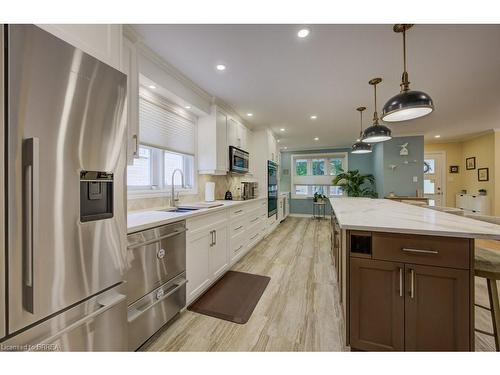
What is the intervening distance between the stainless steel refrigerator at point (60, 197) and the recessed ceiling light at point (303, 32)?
1404 mm

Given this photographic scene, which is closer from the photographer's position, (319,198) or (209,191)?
(209,191)

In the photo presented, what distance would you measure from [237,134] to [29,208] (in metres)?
3.33

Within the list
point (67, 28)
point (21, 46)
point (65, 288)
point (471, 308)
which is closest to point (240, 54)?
point (67, 28)

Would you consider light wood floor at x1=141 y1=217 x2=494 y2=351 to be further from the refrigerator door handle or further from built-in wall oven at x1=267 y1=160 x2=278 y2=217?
built-in wall oven at x1=267 y1=160 x2=278 y2=217

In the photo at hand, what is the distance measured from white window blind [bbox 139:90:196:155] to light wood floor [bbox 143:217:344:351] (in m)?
1.83

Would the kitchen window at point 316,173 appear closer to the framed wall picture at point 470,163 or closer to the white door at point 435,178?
the white door at point 435,178

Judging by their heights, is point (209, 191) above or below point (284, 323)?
above

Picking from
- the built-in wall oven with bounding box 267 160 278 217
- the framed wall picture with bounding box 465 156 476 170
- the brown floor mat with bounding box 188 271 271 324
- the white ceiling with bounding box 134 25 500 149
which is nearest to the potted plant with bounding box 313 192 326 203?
the built-in wall oven with bounding box 267 160 278 217

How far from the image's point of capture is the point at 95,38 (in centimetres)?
109

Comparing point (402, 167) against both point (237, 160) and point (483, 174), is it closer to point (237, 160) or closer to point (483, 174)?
point (483, 174)

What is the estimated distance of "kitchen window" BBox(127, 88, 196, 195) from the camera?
221 centimetres

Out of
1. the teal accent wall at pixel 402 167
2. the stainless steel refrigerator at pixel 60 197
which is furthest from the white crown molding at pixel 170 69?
the teal accent wall at pixel 402 167

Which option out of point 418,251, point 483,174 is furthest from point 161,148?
point 483,174
